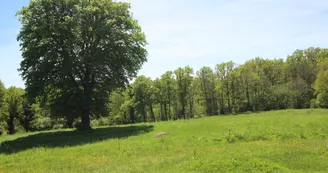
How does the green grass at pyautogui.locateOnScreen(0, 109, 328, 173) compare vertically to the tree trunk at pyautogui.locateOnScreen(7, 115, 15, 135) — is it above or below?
below

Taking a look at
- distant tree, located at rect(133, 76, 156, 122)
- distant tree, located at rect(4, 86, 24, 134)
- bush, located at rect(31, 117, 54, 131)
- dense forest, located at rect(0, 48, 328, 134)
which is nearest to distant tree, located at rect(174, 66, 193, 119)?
dense forest, located at rect(0, 48, 328, 134)

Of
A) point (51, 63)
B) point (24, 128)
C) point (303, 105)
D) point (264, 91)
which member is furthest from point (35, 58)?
point (303, 105)

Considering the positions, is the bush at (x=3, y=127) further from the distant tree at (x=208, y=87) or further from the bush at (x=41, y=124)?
the distant tree at (x=208, y=87)

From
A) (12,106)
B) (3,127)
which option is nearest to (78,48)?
(12,106)

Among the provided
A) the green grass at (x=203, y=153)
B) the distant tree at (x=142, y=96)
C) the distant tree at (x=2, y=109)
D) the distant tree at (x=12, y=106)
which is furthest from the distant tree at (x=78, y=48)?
the distant tree at (x=142, y=96)

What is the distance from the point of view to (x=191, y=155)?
15445mm

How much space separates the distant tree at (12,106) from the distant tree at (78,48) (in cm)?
2759

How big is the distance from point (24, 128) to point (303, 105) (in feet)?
249

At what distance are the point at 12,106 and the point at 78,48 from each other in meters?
34.3

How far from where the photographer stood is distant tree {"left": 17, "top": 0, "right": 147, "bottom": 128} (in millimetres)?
31184

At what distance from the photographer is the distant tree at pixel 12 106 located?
5625 cm

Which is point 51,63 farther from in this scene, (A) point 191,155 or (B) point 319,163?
(B) point 319,163

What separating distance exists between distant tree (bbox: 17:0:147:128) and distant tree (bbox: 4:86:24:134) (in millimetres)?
27593

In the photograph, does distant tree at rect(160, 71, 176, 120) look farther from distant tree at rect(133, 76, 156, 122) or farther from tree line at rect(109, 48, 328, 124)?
distant tree at rect(133, 76, 156, 122)
